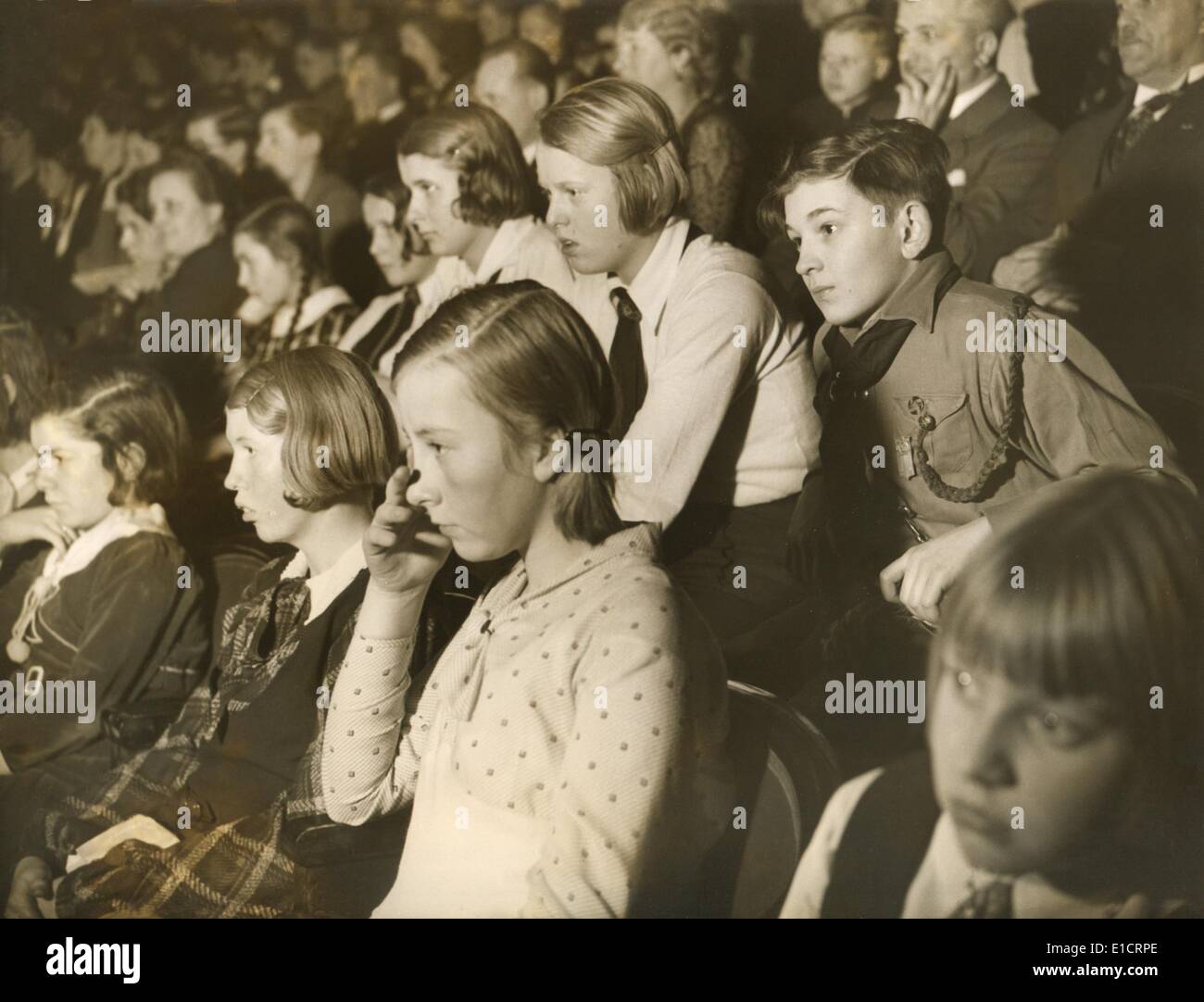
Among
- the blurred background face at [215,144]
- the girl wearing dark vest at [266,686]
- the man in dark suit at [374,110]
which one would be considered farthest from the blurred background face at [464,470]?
the blurred background face at [215,144]

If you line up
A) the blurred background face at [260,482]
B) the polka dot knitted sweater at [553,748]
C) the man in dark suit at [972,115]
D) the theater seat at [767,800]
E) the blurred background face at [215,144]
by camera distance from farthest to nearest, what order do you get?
the blurred background face at [215,144], the blurred background face at [260,482], the man in dark suit at [972,115], the theater seat at [767,800], the polka dot knitted sweater at [553,748]

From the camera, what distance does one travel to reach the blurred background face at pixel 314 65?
14.0ft

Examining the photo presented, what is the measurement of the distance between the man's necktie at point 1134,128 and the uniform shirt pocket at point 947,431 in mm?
910

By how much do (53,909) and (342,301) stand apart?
7.16 feet

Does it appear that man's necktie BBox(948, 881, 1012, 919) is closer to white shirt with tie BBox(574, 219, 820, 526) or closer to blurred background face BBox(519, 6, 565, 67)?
white shirt with tie BBox(574, 219, 820, 526)

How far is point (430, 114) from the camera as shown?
13.9 feet

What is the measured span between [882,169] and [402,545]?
1883mm

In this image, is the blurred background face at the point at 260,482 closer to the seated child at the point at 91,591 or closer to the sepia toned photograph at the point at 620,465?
the sepia toned photograph at the point at 620,465

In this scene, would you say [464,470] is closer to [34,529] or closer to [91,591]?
[91,591]

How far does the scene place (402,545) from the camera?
4.09 m

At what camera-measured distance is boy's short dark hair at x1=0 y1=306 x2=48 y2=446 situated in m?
4.34

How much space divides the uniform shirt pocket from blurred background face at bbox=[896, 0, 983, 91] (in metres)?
1.00

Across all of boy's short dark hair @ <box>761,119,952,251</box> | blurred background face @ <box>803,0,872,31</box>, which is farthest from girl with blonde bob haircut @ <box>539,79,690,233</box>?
blurred background face @ <box>803,0,872,31</box>
